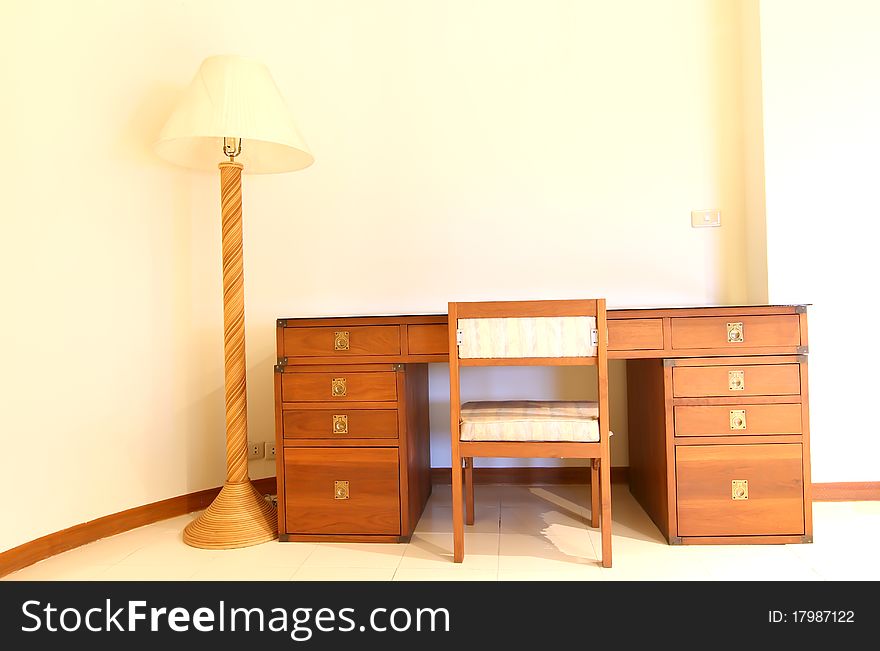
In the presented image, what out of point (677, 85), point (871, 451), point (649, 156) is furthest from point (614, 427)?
point (677, 85)

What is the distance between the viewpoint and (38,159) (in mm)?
2064

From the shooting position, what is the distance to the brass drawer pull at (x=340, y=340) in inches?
84.0

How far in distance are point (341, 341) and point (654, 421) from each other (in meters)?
1.16

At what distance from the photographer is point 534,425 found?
1.87 metres

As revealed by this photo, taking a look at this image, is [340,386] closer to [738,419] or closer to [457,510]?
[457,510]

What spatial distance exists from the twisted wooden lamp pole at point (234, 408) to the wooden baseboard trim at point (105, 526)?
251mm

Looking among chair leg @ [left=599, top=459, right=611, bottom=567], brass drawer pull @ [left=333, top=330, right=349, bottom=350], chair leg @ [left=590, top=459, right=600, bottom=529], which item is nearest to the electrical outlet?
brass drawer pull @ [left=333, top=330, right=349, bottom=350]

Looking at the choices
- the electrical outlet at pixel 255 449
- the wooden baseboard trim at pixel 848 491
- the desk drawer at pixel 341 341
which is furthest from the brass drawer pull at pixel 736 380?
the electrical outlet at pixel 255 449

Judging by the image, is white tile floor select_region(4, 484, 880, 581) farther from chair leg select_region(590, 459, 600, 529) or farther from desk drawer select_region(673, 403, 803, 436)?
desk drawer select_region(673, 403, 803, 436)
